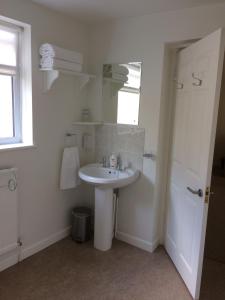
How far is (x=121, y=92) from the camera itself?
9.09 ft

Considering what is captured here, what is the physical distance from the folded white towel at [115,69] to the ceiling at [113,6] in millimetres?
464

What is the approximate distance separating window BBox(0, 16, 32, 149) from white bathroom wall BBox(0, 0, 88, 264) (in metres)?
0.07

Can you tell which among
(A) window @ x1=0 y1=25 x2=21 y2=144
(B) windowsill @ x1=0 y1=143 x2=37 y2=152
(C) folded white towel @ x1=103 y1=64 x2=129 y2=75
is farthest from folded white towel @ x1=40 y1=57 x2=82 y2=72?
(B) windowsill @ x1=0 y1=143 x2=37 y2=152

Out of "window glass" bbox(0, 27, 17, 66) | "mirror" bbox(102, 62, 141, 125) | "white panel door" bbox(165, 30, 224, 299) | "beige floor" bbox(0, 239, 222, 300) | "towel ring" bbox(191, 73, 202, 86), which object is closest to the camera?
Result: "white panel door" bbox(165, 30, 224, 299)

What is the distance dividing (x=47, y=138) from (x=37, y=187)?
0.49m

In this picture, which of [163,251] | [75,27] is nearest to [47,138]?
[75,27]

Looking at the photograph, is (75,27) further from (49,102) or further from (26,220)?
(26,220)

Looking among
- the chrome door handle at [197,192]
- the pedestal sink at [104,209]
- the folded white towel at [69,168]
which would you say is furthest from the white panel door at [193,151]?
the folded white towel at [69,168]

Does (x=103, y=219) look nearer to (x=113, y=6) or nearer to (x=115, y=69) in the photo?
(x=115, y=69)

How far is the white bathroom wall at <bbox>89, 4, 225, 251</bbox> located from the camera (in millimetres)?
2277

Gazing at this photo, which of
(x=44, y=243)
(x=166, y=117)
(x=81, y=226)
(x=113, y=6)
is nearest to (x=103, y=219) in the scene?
(x=81, y=226)

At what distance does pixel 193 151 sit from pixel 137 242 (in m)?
1.29

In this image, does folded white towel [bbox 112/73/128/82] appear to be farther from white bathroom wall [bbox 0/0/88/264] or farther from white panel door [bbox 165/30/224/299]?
white panel door [bbox 165/30/224/299]

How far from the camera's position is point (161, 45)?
8.00ft
